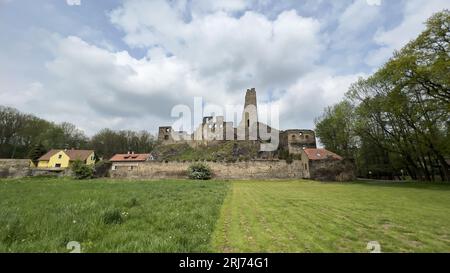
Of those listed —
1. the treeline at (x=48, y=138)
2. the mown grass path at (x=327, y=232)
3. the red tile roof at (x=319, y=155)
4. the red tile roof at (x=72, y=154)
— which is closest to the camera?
the mown grass path at (x=327, y=232)

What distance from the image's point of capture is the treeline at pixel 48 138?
2008 inches

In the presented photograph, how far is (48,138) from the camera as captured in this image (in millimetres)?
56781

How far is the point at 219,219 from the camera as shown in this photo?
21.2ft

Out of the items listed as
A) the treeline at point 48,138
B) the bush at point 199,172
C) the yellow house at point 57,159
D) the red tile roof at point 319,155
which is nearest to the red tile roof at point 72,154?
the yellow house at point 57,159

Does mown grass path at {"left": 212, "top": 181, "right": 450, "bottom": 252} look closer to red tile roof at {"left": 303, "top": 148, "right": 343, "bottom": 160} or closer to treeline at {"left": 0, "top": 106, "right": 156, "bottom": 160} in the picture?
red tile roof at {"left": 303, "top": 148, "right": 343, "bottom": 160}

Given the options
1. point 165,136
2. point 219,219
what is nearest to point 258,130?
point 165,136

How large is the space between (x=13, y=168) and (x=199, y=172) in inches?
1290

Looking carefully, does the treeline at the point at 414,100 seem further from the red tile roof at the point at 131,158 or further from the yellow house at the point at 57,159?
the yellow house at the point at 57,159

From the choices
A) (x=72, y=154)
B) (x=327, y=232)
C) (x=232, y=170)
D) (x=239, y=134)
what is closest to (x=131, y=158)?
(x=72, y=154)

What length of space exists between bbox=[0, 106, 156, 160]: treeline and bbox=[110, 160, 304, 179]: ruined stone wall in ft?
105

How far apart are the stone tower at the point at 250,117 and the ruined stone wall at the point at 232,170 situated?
14.2 meters
